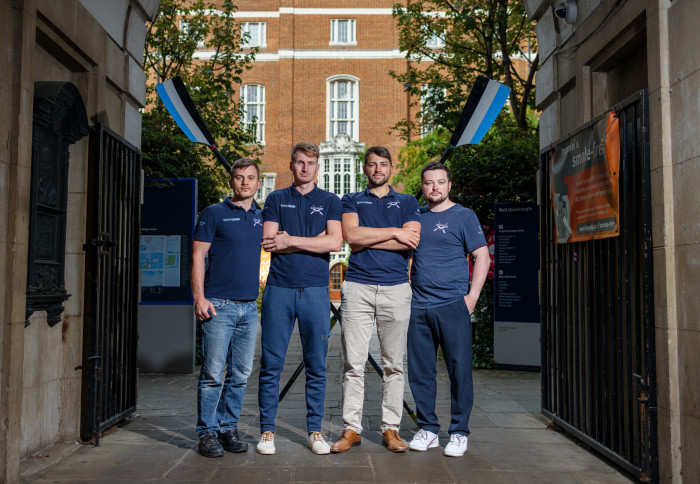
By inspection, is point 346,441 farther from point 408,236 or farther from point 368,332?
point 408,236

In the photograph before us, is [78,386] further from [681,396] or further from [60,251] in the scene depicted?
[681,396]

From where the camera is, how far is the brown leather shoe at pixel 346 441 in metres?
4.86

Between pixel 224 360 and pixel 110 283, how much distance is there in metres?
1.49

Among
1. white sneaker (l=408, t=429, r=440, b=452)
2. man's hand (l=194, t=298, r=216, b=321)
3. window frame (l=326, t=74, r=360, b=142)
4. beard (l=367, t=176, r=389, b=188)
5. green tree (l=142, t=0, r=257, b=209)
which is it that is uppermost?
window frame (l=326, t=74, r=360, b=142)

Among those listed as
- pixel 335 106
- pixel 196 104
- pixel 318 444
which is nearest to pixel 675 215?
pixel 318 444

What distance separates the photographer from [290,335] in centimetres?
483

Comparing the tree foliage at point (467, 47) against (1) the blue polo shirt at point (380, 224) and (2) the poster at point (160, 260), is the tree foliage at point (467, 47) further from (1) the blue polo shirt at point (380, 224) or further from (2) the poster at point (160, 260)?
(1) the blue polo shirt at point (380, 224)

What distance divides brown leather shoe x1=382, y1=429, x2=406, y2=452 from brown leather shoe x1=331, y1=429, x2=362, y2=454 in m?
0.21

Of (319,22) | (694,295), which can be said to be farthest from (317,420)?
(319,22)

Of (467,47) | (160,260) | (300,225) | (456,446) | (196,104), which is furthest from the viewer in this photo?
(467,47)

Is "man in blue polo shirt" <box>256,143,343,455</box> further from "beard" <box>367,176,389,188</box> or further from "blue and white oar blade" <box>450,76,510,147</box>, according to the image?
"blue and white oar blade" <box>450,76,510,147</box>

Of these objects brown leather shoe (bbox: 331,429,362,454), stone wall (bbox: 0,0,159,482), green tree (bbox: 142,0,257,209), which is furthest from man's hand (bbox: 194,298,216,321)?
green tree (bbox: 142,0,257,209)

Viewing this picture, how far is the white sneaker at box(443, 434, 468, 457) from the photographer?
4.82m

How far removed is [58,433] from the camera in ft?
17.3
